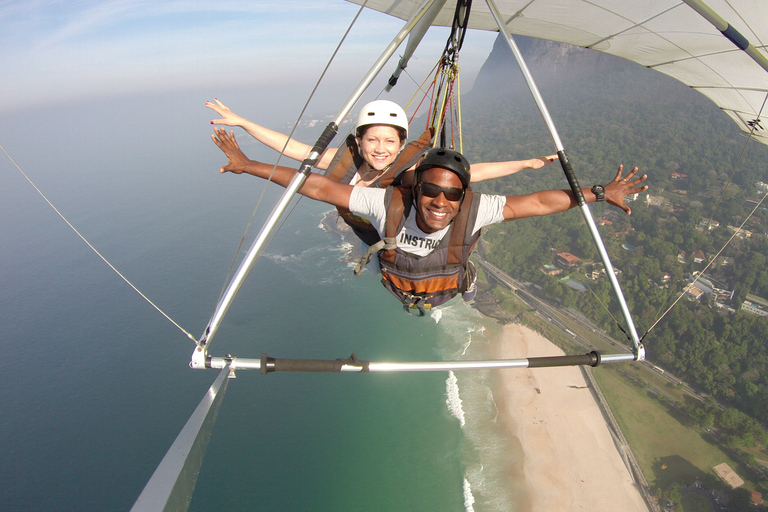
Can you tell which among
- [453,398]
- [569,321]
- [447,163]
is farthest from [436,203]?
[569,321]

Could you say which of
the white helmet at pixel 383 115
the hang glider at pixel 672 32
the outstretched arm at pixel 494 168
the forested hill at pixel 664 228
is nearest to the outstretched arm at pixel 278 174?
the white helmet at pixel 383 115

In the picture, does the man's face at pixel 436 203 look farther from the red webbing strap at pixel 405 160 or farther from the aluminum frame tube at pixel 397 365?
the aluminum frame tube at pixel 397 365

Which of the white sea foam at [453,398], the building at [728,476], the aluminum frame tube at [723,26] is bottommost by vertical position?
the white sea foam at [453,398]

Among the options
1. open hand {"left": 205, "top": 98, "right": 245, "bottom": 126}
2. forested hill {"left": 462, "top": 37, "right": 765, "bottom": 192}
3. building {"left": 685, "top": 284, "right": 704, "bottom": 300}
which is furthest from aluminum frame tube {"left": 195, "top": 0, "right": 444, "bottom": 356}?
forested hill {"left": 462, "top": 37, "right": 765, "bottom": 192}

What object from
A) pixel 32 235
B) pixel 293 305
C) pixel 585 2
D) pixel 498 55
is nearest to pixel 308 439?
pixel 293 305

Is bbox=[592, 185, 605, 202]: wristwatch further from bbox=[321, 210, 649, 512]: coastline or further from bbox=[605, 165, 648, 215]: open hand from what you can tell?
bbox=[321, 210, 649, 512]: coastline

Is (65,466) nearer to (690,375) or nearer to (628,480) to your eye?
(628,480)
